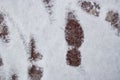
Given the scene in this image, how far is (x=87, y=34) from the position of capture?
1.51 meters

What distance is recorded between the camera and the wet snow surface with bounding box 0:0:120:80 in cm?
148

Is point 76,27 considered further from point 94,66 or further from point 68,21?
point 94,66

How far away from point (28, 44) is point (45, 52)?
88 mm

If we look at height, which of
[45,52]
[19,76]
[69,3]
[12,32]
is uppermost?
[69,3]

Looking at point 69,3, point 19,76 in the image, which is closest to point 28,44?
point 19,76

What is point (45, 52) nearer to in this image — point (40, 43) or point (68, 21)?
point (40, 43)

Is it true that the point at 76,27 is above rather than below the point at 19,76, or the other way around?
above

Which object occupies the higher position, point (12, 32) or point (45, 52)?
point (12, 32)

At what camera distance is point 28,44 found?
151 centimetres

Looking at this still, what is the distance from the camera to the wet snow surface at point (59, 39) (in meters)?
1.48

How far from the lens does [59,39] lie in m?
1.51

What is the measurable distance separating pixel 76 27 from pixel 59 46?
0.39ft

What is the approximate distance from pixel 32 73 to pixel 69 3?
38 cm

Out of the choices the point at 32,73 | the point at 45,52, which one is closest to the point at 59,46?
the point at 45,52
